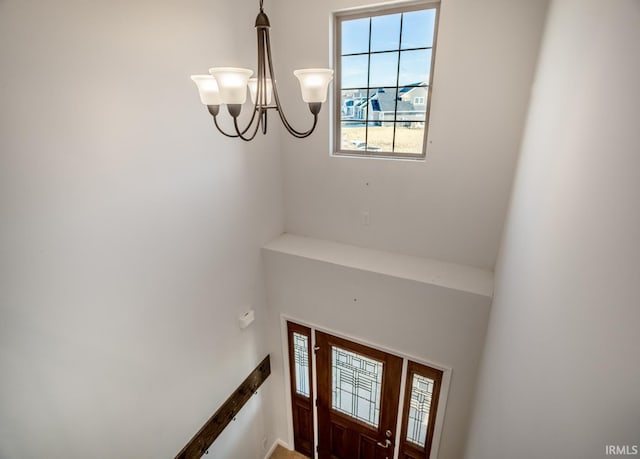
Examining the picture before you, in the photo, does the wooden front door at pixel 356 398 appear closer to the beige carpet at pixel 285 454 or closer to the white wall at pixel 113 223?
the beige carpet at pixel 285 454

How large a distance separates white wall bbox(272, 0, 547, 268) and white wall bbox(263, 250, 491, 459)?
404mm

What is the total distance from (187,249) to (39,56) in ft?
4.24

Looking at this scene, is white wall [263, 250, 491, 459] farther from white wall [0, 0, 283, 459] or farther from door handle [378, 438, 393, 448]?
white wall [0, 0, 283, 459]

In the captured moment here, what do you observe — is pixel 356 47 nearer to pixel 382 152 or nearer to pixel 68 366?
pixel 382 152

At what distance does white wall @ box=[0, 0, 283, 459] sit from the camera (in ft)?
4.86

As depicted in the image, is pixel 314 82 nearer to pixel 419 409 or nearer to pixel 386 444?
pixel 419 409

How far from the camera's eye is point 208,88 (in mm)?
1384

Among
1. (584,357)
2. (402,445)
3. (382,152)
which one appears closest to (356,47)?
(382,152)

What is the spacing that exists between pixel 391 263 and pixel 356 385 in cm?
140

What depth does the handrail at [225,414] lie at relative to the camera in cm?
267

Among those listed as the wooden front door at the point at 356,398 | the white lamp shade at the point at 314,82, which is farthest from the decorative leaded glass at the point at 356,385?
the white lamp shade at the point at 314,82

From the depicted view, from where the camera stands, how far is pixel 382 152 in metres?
2.82

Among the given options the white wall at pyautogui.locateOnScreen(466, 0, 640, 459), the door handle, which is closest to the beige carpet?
the door handle

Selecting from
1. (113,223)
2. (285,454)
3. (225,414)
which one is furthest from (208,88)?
(285,454)
